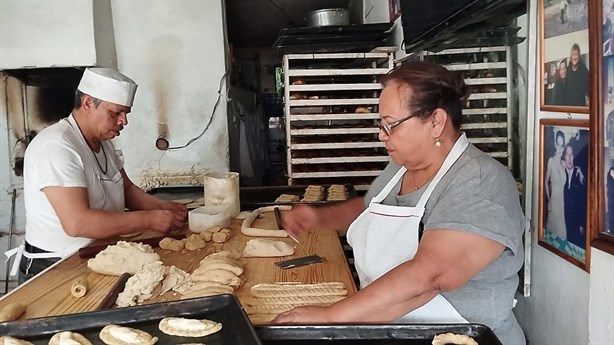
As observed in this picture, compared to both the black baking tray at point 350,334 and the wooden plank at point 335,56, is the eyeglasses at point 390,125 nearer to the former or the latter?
the black baking tray at point 350,334

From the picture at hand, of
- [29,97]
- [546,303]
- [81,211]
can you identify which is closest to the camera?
[546,303]

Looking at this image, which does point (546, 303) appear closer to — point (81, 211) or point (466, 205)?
point (466, 205)

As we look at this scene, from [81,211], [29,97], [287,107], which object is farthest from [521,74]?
[29,97]

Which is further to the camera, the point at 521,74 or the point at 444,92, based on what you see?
the point at 521,74

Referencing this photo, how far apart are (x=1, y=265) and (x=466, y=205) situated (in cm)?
476

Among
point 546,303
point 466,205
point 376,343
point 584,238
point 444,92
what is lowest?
point 546,303

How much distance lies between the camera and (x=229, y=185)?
2963 mm

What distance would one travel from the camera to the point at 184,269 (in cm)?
208

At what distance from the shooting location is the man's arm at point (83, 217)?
2316 mm

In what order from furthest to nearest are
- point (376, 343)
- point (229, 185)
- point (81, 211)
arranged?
point (229, 185)
point (81, 211)
point (376, 343)

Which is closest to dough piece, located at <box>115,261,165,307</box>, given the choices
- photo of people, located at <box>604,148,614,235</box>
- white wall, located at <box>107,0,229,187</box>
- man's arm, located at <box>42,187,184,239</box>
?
man's arm, located at <box>42,187,184,239</box>

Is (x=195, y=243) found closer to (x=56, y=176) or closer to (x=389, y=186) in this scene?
(x=56, y=176)

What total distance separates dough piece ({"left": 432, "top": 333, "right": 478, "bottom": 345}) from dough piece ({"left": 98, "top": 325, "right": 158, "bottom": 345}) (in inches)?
25.9

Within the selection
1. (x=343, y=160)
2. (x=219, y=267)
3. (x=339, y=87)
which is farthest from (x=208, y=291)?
(x=339, y=87)
